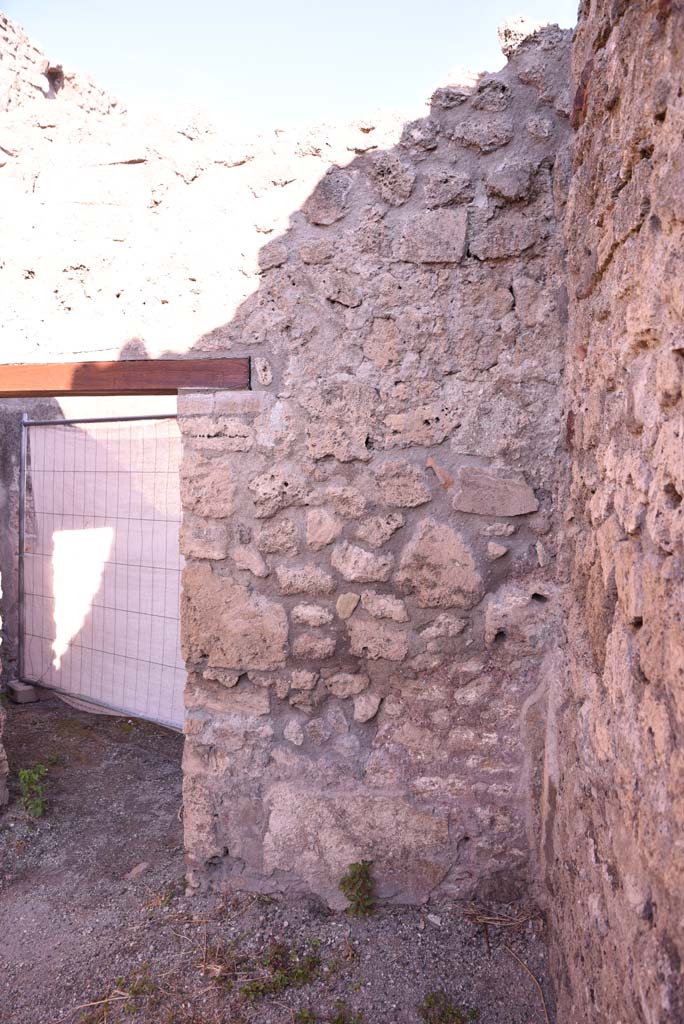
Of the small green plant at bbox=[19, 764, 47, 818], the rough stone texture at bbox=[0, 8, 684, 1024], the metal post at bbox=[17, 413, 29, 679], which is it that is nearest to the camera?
the rough stone texture at bbox=[0, 8, 684, 1024]

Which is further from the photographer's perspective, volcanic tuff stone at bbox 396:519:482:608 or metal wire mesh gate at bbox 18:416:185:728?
metal wire mesh gate at bbox 18:416:185:728

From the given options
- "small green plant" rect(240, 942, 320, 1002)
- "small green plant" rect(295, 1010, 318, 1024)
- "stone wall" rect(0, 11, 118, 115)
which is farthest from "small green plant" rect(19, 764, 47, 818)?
"stone wall" rect(0, 11, 118, 115)

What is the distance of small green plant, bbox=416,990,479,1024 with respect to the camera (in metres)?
1.97

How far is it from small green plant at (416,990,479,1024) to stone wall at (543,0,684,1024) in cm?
28

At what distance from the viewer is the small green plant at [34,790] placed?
10.6ft

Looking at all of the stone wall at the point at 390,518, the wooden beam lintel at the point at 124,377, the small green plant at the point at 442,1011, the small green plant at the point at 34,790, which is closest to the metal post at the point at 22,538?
the small green plant at the point at 34,790

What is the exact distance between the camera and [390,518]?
7.82 ft

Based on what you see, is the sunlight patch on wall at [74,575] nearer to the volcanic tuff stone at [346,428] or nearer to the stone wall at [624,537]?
the volcanic tuff stone at [346,428]

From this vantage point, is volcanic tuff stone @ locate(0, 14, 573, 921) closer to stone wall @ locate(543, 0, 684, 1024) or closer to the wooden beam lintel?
the wooden beam lintel

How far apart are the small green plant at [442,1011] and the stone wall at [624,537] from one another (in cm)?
28

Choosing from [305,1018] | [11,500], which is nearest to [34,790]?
[305,1018]

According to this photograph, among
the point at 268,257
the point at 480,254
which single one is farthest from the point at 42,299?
the point at 480,254

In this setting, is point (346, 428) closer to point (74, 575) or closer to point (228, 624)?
point (228, 624)

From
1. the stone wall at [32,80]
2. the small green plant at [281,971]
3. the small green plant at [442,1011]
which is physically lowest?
the small green plant at [281,971]
